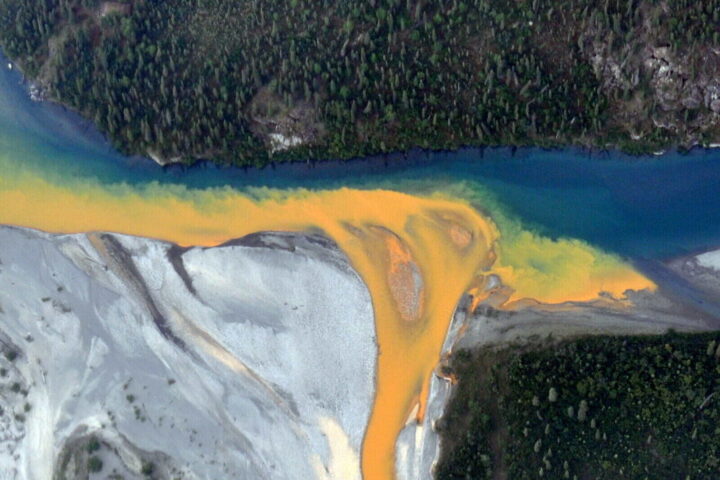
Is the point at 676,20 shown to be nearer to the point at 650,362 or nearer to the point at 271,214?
the point at 650,362

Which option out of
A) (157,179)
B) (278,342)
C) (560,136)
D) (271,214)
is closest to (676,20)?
(560,136)

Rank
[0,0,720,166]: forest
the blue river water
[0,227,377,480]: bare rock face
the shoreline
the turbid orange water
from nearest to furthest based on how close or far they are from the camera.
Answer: [0,227,377,480]: bare rock face < the turbid orange water < [0,0,720,166]: forest < the blue river water < the shoreline

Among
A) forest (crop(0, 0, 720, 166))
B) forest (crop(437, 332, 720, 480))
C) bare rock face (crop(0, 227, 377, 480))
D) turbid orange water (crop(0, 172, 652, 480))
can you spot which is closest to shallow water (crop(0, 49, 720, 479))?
turbid orange water (crop(0, 172, 652, 480))

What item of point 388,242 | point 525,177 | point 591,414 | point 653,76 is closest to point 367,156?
point 388,242

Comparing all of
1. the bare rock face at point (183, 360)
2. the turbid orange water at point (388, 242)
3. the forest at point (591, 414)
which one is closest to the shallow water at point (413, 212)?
the turbid orange water at point (388, 242)

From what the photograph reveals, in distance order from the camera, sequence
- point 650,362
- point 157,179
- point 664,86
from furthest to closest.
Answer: point 157,179, point 664,86, point 650,362

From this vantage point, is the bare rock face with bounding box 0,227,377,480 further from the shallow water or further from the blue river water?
the blue river water

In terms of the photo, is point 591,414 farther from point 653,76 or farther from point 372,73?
point 372,73

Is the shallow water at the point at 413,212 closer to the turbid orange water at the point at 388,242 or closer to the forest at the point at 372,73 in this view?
the turbid orange water at the point at 388,242
